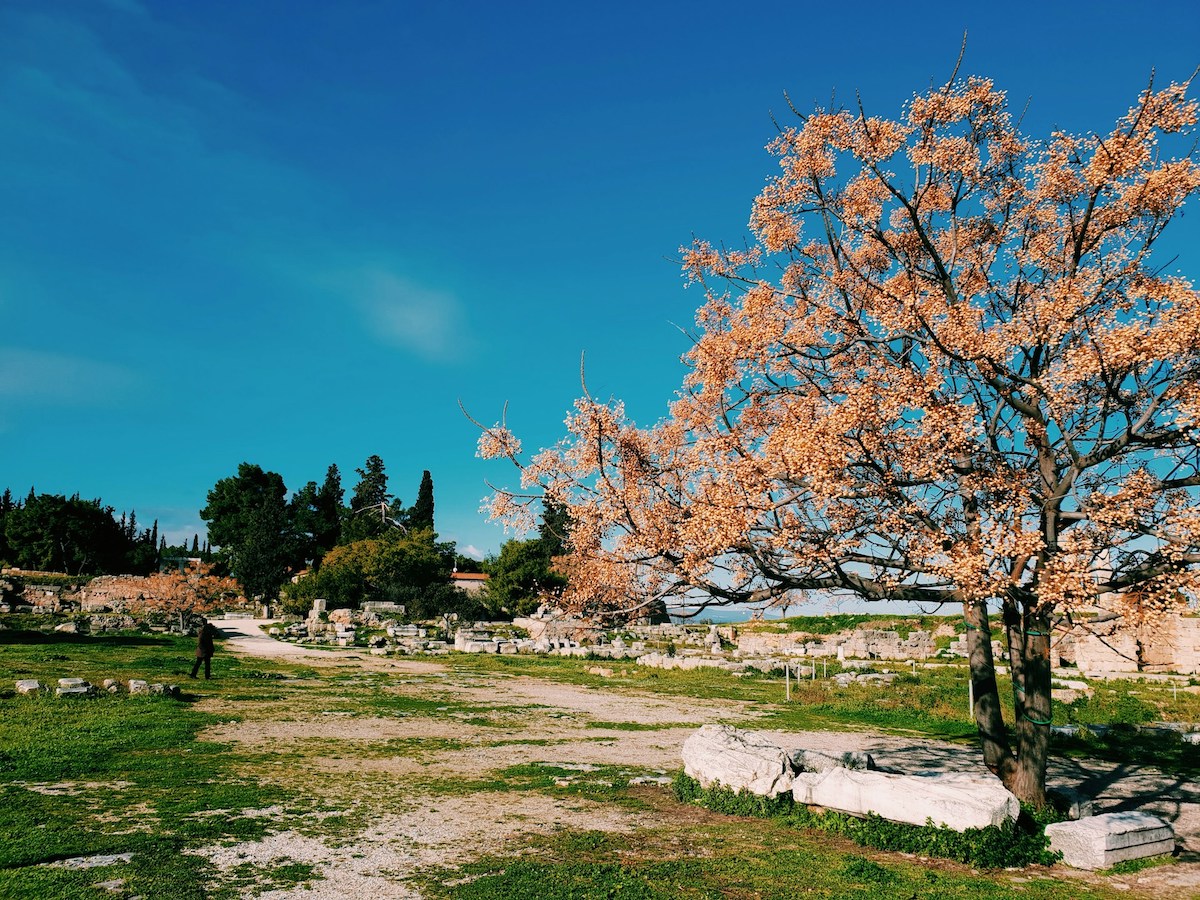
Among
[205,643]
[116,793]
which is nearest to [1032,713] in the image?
[116,793]

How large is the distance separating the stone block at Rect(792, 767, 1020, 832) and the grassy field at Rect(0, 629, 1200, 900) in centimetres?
75

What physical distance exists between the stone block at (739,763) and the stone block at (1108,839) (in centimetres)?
382

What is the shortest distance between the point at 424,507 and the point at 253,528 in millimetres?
20634

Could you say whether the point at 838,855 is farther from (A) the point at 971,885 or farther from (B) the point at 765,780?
(B) the point at 765,780

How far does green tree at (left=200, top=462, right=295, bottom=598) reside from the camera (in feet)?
275

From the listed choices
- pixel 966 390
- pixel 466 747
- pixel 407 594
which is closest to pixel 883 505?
pixel 966 390

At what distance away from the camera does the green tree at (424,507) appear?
9825 cm

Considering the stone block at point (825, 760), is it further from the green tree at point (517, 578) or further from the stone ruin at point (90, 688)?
the green tree at point (517, 578)

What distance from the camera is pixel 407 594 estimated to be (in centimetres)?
6938

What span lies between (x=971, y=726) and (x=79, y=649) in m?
36.3

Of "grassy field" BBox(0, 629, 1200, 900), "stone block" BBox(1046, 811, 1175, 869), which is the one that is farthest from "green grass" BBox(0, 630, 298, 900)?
"stone block" BBox(1046, 811, 1175, 869)

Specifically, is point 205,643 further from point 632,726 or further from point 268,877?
point 268,877

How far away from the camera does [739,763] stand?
12.7m

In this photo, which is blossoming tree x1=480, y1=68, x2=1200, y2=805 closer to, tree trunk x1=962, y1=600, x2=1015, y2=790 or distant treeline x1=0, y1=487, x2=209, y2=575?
tree trunk x1=962, y1=600, x2=1015, y2=790
